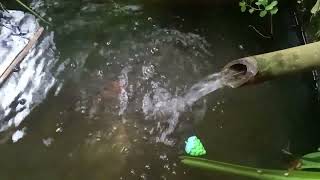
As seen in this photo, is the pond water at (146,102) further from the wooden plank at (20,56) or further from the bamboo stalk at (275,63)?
the bamboo stalk at (275,63)

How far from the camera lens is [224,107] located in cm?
224

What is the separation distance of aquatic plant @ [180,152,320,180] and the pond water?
0.15ft

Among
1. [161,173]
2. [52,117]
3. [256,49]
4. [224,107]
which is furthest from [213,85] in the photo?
[52,117]

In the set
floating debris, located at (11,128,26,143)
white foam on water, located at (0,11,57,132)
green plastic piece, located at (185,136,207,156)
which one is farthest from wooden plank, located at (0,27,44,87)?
green plastic piece, located at (185,136,207,156)

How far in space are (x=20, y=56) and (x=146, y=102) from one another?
59 cm

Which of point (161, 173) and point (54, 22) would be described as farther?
point (54, 22)

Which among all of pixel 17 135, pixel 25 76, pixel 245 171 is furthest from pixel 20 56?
pixel 245 171

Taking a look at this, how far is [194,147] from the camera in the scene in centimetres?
210

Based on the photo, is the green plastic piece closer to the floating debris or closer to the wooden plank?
the floating debris

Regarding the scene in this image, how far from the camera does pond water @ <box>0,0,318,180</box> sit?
2051 millimetres

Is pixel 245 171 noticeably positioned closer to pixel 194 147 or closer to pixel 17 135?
pixel 194 147

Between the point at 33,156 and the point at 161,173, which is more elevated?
the point at 33,156

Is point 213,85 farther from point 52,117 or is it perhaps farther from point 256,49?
point 52,117

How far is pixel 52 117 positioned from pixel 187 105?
0.57 m
